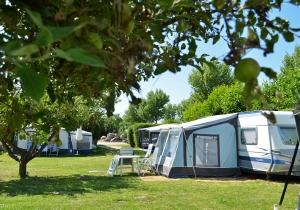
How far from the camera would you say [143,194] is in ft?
24.3

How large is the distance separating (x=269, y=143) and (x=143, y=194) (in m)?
3.95

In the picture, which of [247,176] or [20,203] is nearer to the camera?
[20,203]

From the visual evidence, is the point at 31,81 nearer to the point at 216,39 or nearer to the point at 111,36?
the point at 111,36

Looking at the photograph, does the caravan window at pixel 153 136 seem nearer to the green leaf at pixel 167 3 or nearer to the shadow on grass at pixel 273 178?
the shadow on grass at pixel 273 178

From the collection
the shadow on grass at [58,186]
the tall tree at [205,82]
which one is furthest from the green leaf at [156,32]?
the tall tree at [205,82]

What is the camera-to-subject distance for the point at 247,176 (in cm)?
1070

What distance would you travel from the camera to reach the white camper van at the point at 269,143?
9297mm

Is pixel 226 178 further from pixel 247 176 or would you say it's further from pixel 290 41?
pixel 290 41

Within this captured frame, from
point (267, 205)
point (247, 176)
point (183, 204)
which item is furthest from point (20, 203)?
point (247, 176)

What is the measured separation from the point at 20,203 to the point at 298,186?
6455 mm

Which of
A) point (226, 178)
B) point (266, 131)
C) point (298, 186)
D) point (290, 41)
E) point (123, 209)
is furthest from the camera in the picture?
point (226, 178)

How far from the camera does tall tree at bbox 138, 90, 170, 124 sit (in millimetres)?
43781

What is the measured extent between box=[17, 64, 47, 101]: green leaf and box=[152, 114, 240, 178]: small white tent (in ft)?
31.9

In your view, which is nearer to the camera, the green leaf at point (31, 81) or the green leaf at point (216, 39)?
the green leaf at point (31, 81)
